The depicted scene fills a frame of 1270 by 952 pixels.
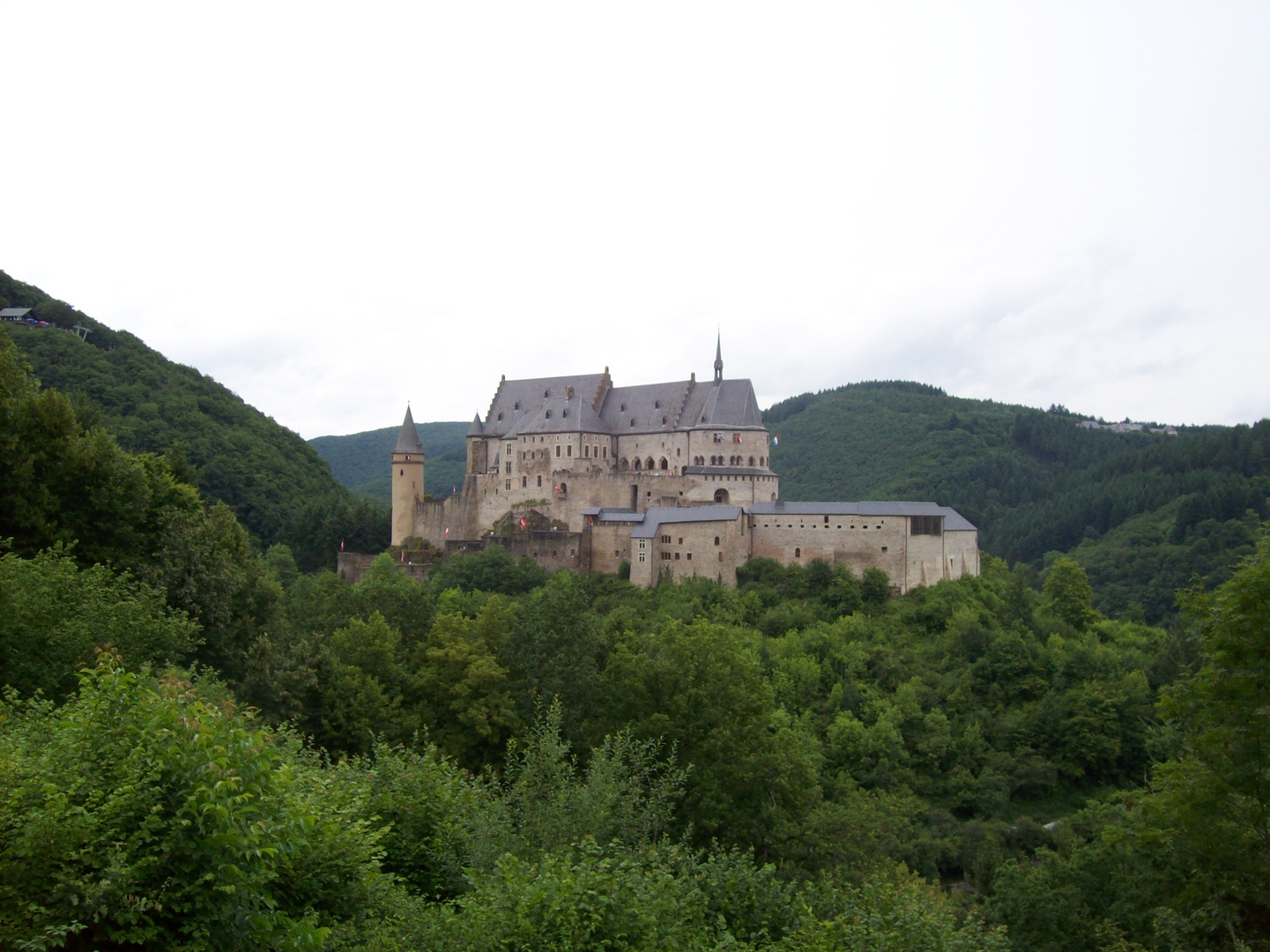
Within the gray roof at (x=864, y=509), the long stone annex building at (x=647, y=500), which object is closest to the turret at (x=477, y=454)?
the long stone annex building at (x=647, y=500)

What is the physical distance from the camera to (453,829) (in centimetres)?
1577

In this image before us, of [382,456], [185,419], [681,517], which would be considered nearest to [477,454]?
[681,517]

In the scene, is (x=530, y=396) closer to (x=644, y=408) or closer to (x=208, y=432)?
(x=644, y=408)

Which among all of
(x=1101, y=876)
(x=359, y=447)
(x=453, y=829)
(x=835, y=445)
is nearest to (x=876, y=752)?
(x=1101, y=876)

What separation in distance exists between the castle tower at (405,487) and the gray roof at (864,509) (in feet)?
69.9

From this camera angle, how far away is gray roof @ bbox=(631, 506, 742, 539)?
5447 centimetres

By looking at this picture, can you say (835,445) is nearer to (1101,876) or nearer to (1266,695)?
(1101,876)

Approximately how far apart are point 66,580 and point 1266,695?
67.2ft

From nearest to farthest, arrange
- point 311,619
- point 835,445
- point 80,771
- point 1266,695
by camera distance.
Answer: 1. point 80,771
2. point 1266,695
3. point 311,619
4. point 835,445

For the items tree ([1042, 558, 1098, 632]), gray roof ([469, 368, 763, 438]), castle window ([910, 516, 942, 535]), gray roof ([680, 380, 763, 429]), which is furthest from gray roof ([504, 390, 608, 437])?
tree ([1042, 558, 1098, 632])

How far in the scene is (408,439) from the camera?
67.1 metres

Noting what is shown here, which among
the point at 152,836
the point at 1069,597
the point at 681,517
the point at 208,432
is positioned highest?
the point at 208,432

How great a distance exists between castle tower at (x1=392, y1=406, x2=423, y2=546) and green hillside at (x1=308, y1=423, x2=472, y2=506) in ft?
157

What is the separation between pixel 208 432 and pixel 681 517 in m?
35.4
